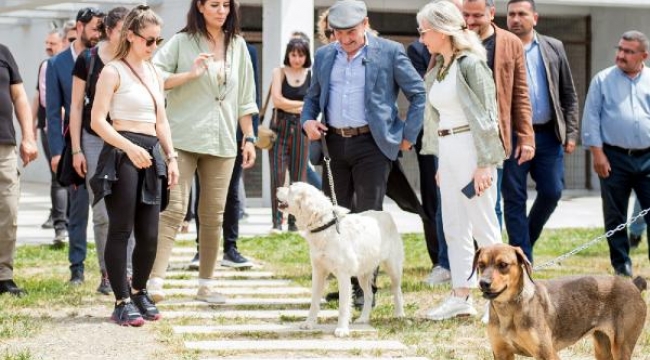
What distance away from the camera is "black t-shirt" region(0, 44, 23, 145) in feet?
27.7

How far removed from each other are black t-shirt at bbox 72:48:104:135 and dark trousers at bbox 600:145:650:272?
4.24m

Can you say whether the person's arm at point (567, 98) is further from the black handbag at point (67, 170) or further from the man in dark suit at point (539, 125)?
the black handbag at point (67, 170)

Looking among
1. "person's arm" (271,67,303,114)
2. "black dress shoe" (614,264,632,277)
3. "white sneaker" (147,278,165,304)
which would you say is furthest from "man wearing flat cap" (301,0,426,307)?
"person's arm" (271,67,303,114)

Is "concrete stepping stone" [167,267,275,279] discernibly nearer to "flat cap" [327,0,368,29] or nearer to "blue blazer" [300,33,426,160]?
"blue blazer" [300,33,426,160]

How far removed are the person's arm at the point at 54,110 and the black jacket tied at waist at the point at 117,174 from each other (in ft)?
5.57

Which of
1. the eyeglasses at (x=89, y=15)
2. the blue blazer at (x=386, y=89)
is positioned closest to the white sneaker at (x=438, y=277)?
the blue blazer at (x=386, y=89)

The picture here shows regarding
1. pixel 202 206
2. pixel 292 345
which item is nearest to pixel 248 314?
pixel 202 206

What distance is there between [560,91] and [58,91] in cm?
384

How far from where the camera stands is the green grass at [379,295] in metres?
6.74

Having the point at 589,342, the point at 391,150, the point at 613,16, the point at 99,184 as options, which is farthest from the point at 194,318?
the point at 613,16

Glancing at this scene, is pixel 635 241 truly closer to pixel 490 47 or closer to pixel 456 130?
pixel 490 47

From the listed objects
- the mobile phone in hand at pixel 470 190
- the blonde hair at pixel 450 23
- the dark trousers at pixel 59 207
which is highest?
the blonde hair at pixel 450 23

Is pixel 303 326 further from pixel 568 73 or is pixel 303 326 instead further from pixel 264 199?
pixel 264 199

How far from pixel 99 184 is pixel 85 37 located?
6.52 ft
